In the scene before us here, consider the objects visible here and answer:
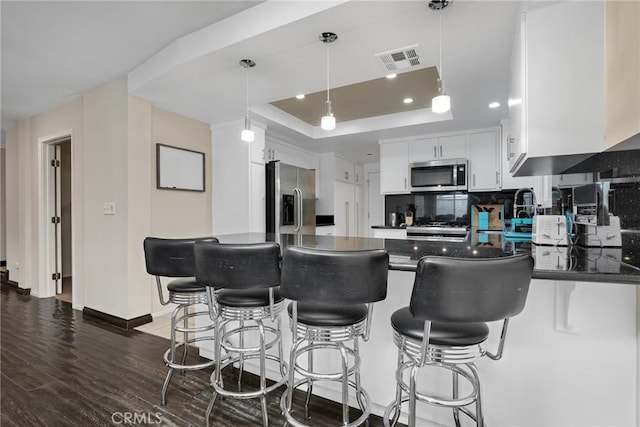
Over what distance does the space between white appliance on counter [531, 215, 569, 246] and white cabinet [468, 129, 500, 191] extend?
2660 millimetres

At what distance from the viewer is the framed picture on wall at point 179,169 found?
3432 millimetres

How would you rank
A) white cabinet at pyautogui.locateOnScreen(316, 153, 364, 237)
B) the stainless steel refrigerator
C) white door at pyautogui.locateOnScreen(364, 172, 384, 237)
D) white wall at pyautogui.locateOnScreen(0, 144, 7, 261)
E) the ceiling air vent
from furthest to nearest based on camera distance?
white door at pyautogui.locateOnScreen(364, 172, 384, 237)
white wall at pyautogui.locateOnScreen(0, 144, 7, 261)
white cabinet at pyautogui.locateOnScreen(316, 153, 364, 237)
the stainless steel refrigerator
the ceiling air vent

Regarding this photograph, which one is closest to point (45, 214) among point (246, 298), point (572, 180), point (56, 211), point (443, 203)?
point (56, 211)

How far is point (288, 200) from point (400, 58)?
2.30 metres

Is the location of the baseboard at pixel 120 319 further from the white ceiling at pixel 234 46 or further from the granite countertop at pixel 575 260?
the granite countertop at pixel 575 260

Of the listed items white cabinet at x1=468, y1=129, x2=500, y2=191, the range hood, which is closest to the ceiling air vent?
the range hood

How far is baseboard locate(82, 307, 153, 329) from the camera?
3.10m

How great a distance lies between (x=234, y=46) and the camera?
2.18 m

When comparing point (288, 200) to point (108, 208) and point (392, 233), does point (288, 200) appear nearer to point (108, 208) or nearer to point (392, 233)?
point (392, 233)

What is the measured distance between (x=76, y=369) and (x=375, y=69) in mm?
3187

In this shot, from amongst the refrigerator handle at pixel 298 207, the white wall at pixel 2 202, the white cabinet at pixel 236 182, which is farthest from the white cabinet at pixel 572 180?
the white wall at pixel 2 202

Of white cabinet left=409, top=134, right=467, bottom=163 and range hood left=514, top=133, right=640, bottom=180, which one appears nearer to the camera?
range hood left=514, top=133, right=640, bottom=180

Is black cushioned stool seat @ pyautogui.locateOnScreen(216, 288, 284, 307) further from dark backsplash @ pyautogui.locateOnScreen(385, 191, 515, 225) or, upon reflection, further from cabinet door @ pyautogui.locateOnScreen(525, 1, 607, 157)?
dark backsplash @ pyautogui.locateOnScreen(385, 191, 515, 225)

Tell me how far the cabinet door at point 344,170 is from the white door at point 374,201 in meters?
0.66
